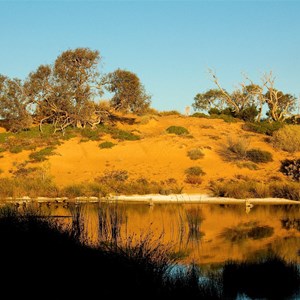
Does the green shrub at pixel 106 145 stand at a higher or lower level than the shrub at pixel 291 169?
higher

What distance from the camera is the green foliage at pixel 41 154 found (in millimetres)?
39062

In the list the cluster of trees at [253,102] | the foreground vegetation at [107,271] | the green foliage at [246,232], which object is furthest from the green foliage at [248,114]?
the foreground vegetation at [107,271]

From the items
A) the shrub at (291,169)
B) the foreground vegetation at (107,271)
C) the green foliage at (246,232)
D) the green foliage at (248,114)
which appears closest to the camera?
the foreground vegetation at (107,271)

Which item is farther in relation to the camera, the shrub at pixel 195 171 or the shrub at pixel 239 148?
the shrub at pixel 239 148

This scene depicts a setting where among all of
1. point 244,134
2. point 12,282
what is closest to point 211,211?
point 12,282

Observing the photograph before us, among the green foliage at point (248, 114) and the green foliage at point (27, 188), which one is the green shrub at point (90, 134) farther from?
the green foliage at point (248, 114)

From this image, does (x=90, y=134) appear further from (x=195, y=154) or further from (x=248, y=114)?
(x=248, y=114)

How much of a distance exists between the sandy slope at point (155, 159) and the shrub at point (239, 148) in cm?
90

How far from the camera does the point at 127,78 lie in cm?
5369

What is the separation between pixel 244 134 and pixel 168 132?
7.06 metres

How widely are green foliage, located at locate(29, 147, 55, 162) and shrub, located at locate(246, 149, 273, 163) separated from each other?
15079mm

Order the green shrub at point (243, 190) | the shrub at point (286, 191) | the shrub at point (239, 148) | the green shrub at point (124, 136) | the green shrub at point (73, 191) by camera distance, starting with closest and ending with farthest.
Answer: the shrub at point (286, 191) → the green shrub at point (73, 191) → the green shrub at point (243, 190) → the shrub at point (239, 148) → the green shrub at point (124, 136)

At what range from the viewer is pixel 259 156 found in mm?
38531

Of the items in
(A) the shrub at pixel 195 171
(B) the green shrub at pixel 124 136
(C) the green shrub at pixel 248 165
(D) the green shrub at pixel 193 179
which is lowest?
(D) the green shrub at pixel 193 179
